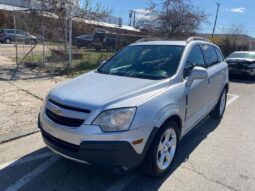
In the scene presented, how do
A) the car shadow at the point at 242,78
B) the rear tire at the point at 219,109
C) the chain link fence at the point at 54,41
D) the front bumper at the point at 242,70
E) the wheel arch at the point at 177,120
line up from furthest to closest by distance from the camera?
1. the car shadow at the point at 242,78
2. the front bumper at the point at 242,70
3. the chain link fence at the point at 54,41
4. the rear tire at the point at 219,109
5. the wheel arch at the point at 177,120

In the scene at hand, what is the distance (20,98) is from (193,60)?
4615mm

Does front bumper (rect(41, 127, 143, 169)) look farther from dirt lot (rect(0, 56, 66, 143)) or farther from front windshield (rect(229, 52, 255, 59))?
front windshield (rect(229, 52, 255, 59))

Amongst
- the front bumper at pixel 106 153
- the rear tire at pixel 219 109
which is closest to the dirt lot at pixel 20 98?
the front bumper at pixel 106 153

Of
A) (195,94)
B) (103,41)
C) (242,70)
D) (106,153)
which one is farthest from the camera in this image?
(103,41)

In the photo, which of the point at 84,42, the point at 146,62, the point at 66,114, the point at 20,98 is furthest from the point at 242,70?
the point at 84,42

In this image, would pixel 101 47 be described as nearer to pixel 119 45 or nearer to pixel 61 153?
pixel 119 45

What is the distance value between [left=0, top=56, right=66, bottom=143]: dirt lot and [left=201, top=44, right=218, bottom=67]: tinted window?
11.3 ft

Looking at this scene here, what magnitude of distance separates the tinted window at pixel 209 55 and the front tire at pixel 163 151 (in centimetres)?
199

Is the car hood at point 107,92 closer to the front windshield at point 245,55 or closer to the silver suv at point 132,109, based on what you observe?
the silver suv at point 132,109

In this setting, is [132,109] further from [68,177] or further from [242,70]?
[242,70]

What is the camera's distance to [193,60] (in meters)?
4.36

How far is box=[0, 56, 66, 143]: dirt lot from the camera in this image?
4.98m

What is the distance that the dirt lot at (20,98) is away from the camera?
4984 mm

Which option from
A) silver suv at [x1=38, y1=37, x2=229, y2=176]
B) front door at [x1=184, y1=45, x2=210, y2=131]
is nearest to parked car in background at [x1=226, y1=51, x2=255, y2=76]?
front door at [x1=184, y1=45, x2=210, y2=131]
